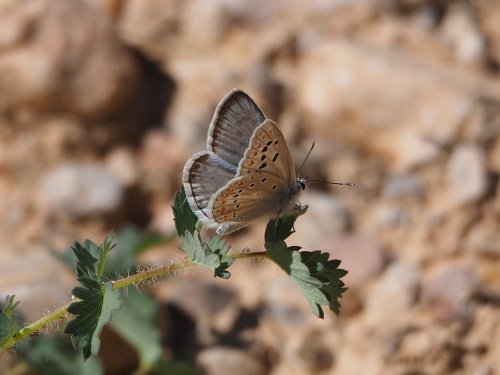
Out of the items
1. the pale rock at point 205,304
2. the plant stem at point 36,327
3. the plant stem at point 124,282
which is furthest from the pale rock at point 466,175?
the plant stem at point 36,327

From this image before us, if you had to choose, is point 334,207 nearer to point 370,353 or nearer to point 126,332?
point 370,353

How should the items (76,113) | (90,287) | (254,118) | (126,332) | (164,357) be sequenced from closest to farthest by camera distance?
(90,287) < (254,118) < (126,332) < (164,357) < (76,113)

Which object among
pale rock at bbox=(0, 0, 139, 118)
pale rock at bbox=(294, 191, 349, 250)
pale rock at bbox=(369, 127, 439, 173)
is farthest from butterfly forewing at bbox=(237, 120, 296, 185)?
pale rock at bbox=(0, 0, 139, 118)

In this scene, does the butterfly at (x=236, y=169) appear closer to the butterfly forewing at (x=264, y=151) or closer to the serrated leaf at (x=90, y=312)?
the butterfly forewing at (x=264, y=151)

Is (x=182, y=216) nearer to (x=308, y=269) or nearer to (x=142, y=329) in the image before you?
(x=308, y=269)

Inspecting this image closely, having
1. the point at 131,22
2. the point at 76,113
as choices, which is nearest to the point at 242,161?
the point at 76,113
